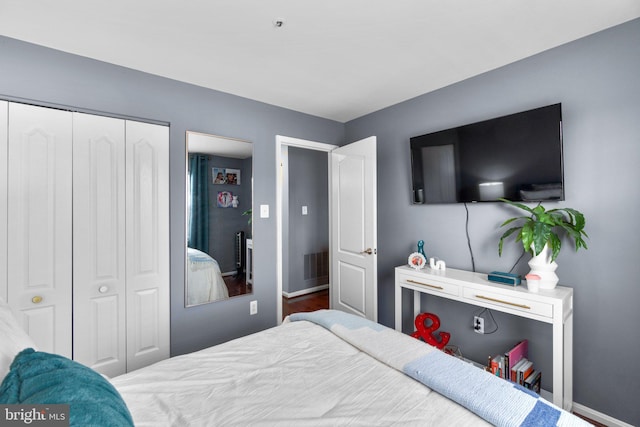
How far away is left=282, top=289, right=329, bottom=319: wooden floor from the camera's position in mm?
3997

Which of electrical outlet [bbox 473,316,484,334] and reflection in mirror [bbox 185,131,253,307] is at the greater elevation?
reflection in mirror [bbox 185,131,253,307]

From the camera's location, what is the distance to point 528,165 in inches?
81.7

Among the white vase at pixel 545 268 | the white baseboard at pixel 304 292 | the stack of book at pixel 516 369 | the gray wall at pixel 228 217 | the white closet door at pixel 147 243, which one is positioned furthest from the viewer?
the white baseboard at pixel 304 292

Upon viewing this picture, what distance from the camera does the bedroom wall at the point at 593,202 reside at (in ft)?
5.84

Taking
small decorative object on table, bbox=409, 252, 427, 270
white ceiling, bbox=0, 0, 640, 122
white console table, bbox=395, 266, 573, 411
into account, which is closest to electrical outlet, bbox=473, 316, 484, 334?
white console table, bbox=395, 266, 573, 411

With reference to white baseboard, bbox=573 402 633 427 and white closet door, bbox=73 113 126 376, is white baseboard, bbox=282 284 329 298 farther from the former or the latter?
white baseboard, bbox=573 402 633 427

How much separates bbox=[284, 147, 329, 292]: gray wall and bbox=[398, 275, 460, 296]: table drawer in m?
2.23

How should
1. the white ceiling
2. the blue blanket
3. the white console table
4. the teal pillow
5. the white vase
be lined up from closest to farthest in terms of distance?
1. the teal pillow
2. the blue blanket
3. the white ceiling
4. the white console table
5. the white vase

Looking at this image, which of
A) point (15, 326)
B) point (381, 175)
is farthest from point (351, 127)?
point (15, 326)

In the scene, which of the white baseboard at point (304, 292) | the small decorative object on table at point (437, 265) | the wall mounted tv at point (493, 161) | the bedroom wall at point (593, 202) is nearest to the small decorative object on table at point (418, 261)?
the small decorative object on table at point (437, 265)

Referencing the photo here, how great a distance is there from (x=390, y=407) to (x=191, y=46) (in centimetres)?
230

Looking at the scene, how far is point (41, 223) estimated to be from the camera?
1.92 metres

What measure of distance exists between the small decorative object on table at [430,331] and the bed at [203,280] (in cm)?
175

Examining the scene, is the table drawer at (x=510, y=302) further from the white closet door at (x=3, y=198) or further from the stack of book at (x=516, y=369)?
the white closet door at (x=3, y=198)
